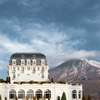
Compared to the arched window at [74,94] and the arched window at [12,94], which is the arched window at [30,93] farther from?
the arched window at [74,94]

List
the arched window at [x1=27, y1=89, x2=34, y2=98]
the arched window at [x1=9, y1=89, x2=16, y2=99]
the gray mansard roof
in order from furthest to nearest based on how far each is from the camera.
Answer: the gray mansard roof
the arched window at [x1=27, y1=89, x2=34, y2=98]
the arched window at [x1=9, y1=89, x2=16, y2=99]

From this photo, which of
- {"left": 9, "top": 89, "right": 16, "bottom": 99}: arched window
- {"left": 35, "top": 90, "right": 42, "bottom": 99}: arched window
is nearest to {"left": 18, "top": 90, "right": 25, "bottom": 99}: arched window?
{"left": 9, "top": 89, "right": 16, "bottom": 99}: arched window

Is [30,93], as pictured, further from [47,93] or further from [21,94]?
[47,93]

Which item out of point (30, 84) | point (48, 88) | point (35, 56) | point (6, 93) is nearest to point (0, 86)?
point (6, 93)

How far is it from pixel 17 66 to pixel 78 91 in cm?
3362

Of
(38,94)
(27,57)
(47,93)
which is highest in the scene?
(27,57)

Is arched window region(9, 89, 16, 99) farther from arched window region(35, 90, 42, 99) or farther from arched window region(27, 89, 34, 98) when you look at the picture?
arched window region(35, 90, 42, 99)

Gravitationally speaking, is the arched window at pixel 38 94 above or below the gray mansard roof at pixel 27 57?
below

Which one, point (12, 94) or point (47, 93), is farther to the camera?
point (47, 93)

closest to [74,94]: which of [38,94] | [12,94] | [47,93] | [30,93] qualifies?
[47,93]

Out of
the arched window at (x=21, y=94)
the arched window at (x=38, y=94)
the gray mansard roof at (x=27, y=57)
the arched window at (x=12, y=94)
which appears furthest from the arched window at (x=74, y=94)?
the gray mansard roof at (x=27, y=57)

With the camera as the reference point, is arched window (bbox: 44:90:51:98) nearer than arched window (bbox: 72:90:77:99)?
Yes

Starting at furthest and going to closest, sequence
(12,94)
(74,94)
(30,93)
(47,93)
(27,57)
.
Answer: (27,57) < (74,94) < (47,93) < (30,93) < (12,94)

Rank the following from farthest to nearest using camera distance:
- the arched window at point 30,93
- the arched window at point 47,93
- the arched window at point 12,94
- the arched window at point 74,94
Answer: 1. the arched window at point 74,94
2. the arched window at point 47,93
3. the arched window at point 30,93
4. the arched window at point 12,94
